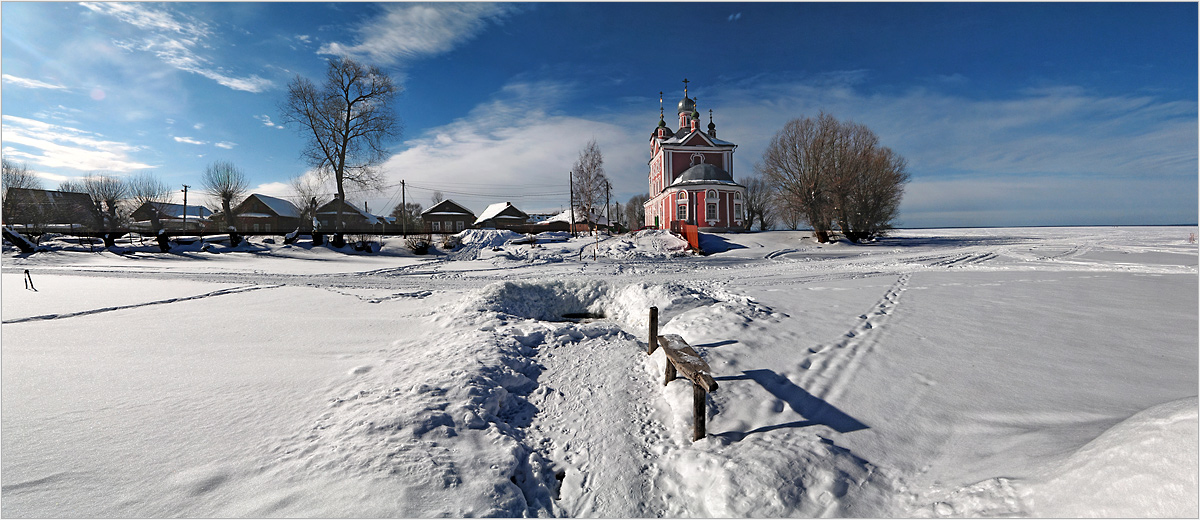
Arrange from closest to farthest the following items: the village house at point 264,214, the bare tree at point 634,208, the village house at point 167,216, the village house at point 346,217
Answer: the village house at point 167,216 < the village house at point 264,214 < the village house at point 346,217 < the bare tree at point 634,208

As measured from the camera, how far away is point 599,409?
4973mm

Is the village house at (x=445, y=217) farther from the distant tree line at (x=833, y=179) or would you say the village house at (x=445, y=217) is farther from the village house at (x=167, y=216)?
the distant tree line at (x=833, y=179)

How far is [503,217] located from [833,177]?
40.0 m

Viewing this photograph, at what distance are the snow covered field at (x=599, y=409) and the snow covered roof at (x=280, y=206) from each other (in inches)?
1844

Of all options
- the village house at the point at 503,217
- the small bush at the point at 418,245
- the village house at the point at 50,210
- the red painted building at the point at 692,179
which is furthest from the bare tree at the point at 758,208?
the village house at the point at 50,210

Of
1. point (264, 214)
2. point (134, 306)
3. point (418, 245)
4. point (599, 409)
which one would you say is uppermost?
point (264, 214)

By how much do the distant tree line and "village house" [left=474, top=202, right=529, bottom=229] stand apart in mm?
34438

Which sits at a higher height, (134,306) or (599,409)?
(134,306)

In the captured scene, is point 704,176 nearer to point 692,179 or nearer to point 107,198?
point 692,179

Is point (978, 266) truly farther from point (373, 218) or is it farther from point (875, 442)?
point (373, 218)

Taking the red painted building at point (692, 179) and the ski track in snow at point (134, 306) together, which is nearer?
the ski track in snow at point (134, 306)

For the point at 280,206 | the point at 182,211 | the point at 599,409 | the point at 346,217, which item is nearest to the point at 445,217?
the point at 346,217

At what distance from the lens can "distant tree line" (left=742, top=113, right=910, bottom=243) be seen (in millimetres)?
30922

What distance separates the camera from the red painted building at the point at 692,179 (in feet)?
117
